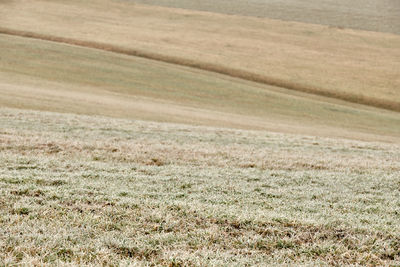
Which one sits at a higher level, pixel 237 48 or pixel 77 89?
pixel 237 48

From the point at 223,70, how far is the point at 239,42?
52.7 ft

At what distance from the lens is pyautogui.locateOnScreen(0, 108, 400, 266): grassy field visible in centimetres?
652

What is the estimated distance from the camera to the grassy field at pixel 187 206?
6.52m

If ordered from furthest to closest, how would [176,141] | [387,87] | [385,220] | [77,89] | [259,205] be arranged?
[387,87]
[77,89]
[176,141]
[259,205]
[385,220]

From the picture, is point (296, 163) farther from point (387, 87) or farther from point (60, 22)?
→ point (60, 22)

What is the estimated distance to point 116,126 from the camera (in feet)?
71.3

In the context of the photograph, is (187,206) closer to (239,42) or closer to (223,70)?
(223,70)

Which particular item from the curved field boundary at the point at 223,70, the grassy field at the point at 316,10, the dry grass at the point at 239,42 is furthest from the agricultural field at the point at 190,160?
the grassy field at the point at 316,10

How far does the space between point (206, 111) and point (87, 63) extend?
21.9 metres

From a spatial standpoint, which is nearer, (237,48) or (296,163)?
(296,163)

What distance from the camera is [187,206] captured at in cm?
839

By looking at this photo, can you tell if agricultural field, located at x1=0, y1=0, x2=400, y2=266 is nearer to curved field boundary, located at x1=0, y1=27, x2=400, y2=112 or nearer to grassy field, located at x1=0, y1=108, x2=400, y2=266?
grassy field, located at x1=0, y1=108, x2=400, y2=266

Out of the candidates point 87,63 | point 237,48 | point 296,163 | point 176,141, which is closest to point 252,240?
point 296,163

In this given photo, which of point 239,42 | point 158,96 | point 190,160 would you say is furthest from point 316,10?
point 190,160
